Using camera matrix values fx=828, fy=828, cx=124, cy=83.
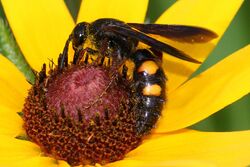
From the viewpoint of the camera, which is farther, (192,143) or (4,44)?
(4,44)

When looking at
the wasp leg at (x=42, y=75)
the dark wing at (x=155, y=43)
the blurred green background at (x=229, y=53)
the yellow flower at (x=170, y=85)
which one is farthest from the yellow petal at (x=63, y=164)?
the blurred green background at (x=229, y=53)

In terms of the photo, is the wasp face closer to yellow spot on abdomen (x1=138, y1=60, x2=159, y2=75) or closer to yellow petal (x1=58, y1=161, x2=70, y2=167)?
yellow spot on abdomen (x1=138, y1=60, x2=159, y2=75)

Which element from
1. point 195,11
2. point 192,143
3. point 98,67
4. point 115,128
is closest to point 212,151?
point 192,143

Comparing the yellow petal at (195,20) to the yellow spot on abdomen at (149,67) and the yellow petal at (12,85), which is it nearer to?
the yellow spot on abdomen at (149,67)

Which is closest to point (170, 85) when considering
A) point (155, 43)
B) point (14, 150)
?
point (155, 43)

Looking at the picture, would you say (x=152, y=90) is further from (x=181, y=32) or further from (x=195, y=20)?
(x=195, y=20)

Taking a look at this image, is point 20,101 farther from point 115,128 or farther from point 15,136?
point 115,128

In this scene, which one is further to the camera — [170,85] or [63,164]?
[170,85]
